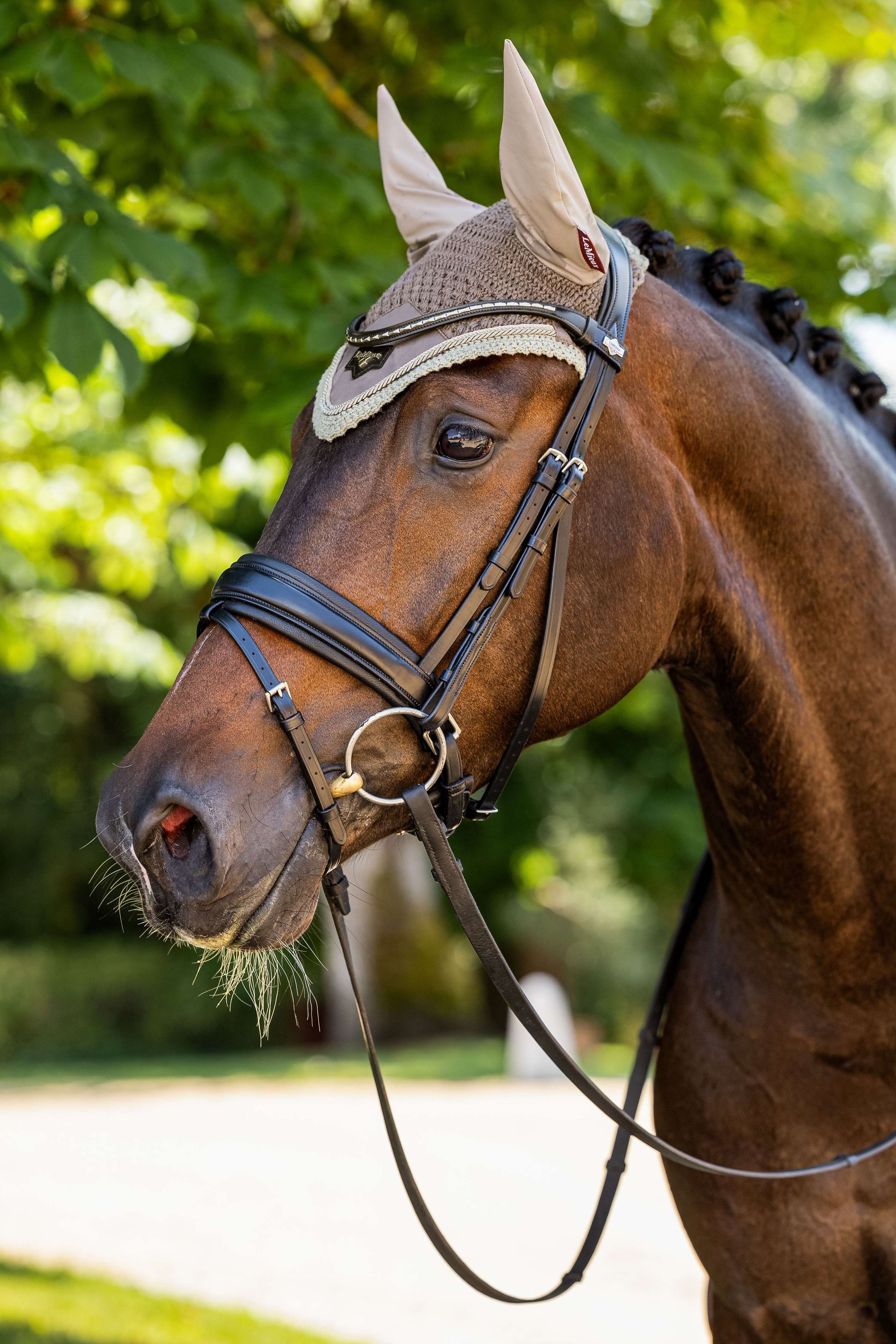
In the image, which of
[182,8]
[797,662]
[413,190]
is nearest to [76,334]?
[182,8]

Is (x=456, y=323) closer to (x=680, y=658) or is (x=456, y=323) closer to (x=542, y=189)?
(x=542, y=189)

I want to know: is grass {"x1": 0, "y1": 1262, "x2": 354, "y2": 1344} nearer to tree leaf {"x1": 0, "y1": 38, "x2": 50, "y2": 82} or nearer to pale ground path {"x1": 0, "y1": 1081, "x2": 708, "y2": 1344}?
pale ground path {"x1": 0, "y1": 1081, "x2": 708, "y2": 1344}

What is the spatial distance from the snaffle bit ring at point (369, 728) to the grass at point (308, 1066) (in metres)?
12.5

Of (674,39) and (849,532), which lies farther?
(674,39)

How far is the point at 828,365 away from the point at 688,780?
9164 millimetres

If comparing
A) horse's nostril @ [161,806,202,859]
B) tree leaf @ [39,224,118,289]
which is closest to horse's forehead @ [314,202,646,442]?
horse's nostril @ [161,806,202,859]

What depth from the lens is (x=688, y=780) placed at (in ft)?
37.5

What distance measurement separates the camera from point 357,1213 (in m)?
7.95

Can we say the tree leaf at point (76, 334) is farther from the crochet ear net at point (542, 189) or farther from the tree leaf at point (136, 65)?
the crochet ear net at point (542, 189)

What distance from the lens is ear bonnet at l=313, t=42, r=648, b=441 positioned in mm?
1888

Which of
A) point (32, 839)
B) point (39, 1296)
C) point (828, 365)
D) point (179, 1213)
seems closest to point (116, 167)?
point (828, 365)

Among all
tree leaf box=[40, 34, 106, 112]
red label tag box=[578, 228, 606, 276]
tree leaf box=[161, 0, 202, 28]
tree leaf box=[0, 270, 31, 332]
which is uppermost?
tree leaf box=[161, 0, 202, 28]

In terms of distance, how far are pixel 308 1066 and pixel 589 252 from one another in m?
15.1

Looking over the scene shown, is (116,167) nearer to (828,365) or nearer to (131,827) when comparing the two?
(828,365)
